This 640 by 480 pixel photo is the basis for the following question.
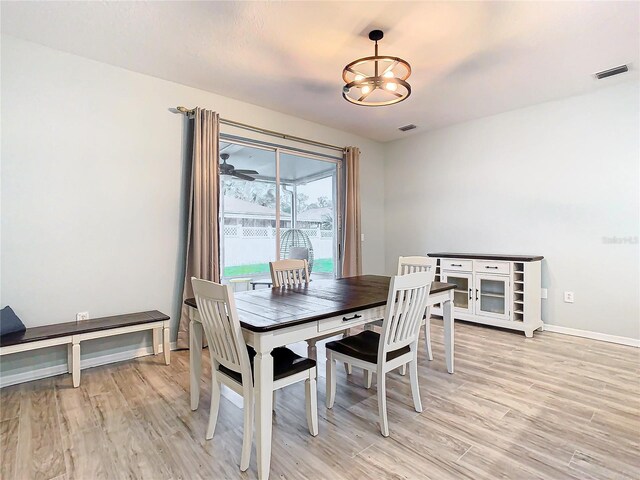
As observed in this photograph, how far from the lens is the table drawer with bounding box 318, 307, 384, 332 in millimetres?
1857

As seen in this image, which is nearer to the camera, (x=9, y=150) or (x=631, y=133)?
(x=9, y=150)

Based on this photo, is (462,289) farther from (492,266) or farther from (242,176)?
(242,176)

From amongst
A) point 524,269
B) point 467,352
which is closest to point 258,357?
point 467,352

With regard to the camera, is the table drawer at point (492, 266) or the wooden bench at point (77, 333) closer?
the wooden bench at point (77, 333)

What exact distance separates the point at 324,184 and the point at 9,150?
139 inches

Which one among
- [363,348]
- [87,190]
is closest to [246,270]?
[87,190]

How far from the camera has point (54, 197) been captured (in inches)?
111

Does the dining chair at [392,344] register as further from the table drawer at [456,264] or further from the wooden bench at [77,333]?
the table drawer at [456,264]

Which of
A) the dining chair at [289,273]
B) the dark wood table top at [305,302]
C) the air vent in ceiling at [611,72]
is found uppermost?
the air vent in ceiling at [611,72]

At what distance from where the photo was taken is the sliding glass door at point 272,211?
13.1 ft

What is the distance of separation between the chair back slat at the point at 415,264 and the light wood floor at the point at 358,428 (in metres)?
0.84

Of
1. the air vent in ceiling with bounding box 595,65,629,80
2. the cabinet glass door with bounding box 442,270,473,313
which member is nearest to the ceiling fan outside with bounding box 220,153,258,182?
the cabinet glass door with bounding box 442,270,473,313

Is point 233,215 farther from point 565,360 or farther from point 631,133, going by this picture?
point 631,133

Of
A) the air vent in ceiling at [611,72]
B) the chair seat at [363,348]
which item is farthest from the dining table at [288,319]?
the air vent in ceiling at [611,72]
